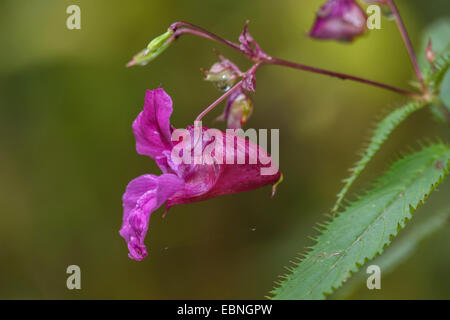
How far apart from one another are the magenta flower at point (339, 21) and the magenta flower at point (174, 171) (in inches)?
19.3

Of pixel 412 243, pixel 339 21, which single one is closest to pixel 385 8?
pixel 339 21

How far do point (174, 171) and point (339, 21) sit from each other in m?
0.74

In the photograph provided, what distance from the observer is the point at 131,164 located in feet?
12.5

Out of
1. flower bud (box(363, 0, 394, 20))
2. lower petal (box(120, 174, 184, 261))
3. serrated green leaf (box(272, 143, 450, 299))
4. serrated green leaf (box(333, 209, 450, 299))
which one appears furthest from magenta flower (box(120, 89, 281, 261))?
serrated green leaf (box(333, 209, 450, 299))

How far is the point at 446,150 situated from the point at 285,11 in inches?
107

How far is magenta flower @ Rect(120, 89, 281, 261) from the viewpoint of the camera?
1.37 m

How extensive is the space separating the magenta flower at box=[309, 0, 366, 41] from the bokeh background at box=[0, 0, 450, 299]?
207 cm

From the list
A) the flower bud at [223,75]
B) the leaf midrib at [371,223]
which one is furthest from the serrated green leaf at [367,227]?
the flower bud at [223,75]

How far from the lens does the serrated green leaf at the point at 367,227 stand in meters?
1.27

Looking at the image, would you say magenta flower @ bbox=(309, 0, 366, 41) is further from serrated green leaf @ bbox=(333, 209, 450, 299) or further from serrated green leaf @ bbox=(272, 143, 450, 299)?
serrated green leaf @ bbox=(333, 209, 450, 299)

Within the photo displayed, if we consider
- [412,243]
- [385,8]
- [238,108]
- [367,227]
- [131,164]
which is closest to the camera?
[367,227]

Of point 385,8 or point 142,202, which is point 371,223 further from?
point 385,8

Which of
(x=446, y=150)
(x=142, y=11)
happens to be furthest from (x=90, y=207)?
(x=446, y=150)
